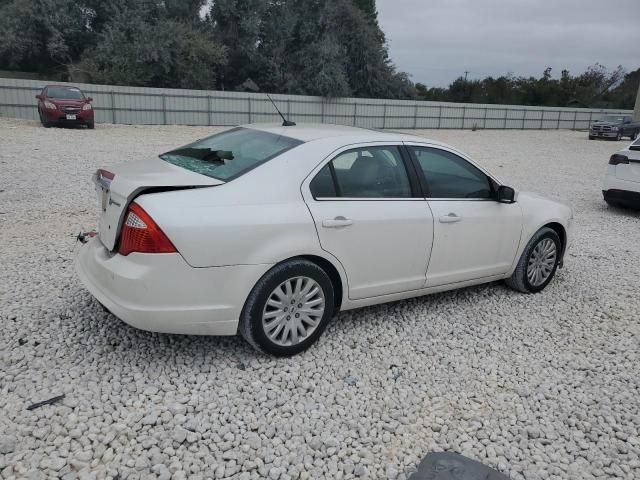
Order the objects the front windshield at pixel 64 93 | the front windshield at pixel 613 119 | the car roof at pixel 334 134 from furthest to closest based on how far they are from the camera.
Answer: the front windshield at pixel 613 119
the front windshield at pixel 64 93
the car roof at pixel 334 134

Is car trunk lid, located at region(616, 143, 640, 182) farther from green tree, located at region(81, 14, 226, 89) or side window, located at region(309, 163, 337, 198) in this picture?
green tree, located at region(81, 14, 226, 89)

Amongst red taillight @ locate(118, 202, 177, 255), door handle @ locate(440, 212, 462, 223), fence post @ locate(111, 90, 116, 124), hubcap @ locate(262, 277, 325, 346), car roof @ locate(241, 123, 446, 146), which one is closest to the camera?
red taillight @ locate(118, 202, 177, 255)

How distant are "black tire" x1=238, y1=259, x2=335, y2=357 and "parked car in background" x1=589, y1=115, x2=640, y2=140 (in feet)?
99.1

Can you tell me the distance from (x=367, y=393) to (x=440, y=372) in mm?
602

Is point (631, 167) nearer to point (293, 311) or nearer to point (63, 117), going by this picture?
point (293, 311)

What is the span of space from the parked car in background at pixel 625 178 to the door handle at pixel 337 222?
718 cm

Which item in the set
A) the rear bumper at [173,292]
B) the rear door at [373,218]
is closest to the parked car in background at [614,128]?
the rear door at [373,218]

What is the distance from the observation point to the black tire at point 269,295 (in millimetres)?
3203

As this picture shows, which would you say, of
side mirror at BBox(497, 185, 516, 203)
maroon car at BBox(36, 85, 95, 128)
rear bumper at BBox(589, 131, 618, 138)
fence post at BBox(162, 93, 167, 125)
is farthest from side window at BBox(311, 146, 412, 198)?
rear bumper at BBox(589, 131, 618, 138)

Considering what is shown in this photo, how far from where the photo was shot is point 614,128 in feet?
93.0

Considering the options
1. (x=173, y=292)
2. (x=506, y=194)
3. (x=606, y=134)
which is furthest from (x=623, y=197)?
(x=606, y=134)

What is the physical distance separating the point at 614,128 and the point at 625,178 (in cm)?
2307

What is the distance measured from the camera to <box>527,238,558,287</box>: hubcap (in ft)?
15.9

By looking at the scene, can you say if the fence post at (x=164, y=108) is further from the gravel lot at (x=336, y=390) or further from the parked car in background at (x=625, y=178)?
the gravel lot at (x=336, y=390)
